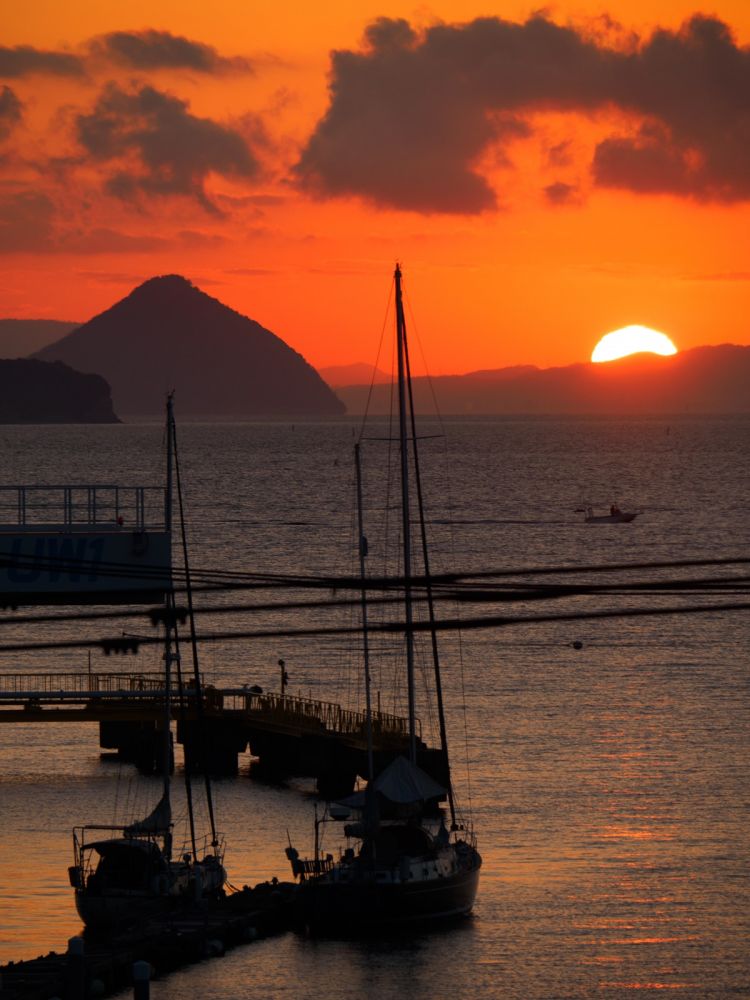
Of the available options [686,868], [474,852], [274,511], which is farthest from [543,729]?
[274,511]

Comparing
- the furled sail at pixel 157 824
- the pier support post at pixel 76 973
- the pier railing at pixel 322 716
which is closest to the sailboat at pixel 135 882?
the furled sail at pixel 157 824

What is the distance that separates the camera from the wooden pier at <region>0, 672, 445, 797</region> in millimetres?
55500

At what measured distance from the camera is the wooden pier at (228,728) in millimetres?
55500

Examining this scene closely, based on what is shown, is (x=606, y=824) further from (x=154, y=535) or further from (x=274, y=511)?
(x=274, y=511)

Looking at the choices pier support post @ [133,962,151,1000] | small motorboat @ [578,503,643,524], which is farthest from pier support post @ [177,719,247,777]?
small motorboat @ [578,503,643,524]

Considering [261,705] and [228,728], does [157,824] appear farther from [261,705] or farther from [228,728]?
[261,705]

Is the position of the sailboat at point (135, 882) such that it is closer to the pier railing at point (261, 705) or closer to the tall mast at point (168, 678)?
the tall mast at point (168, 678)

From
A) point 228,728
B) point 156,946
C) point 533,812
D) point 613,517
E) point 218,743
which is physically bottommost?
point 533,812

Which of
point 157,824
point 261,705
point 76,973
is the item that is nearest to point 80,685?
point 261,705

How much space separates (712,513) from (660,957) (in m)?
152

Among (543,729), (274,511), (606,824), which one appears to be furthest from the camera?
(274,511)

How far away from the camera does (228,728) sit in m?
59.3

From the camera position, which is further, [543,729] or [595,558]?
[595,558]

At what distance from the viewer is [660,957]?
40.3 meters
